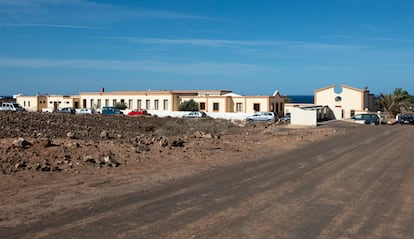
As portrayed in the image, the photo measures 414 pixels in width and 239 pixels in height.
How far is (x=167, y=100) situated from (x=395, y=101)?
35.3 meters

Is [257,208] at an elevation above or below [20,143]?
below

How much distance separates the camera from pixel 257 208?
1026 cm

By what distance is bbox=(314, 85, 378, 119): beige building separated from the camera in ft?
203

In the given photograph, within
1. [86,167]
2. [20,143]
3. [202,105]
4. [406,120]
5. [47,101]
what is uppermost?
[47,101]

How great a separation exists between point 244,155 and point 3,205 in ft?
38.0

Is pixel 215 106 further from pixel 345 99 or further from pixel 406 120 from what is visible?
pixel 406 120

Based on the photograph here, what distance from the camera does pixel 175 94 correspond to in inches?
3081

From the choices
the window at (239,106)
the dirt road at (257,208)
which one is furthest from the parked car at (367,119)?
the dirt road at (257,208)

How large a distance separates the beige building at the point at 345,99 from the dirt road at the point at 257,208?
47080 millimetres

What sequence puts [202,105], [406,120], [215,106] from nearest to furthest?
[406,120] → [215,106] → [202,105]

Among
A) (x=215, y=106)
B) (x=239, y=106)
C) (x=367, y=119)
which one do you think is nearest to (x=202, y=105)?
(x=215, y=106)

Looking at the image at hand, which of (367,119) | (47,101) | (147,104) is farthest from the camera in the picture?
(47,101)

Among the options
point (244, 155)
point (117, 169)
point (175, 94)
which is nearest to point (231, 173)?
point (117, 169)

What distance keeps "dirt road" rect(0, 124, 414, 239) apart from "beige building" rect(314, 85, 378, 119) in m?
47.1
